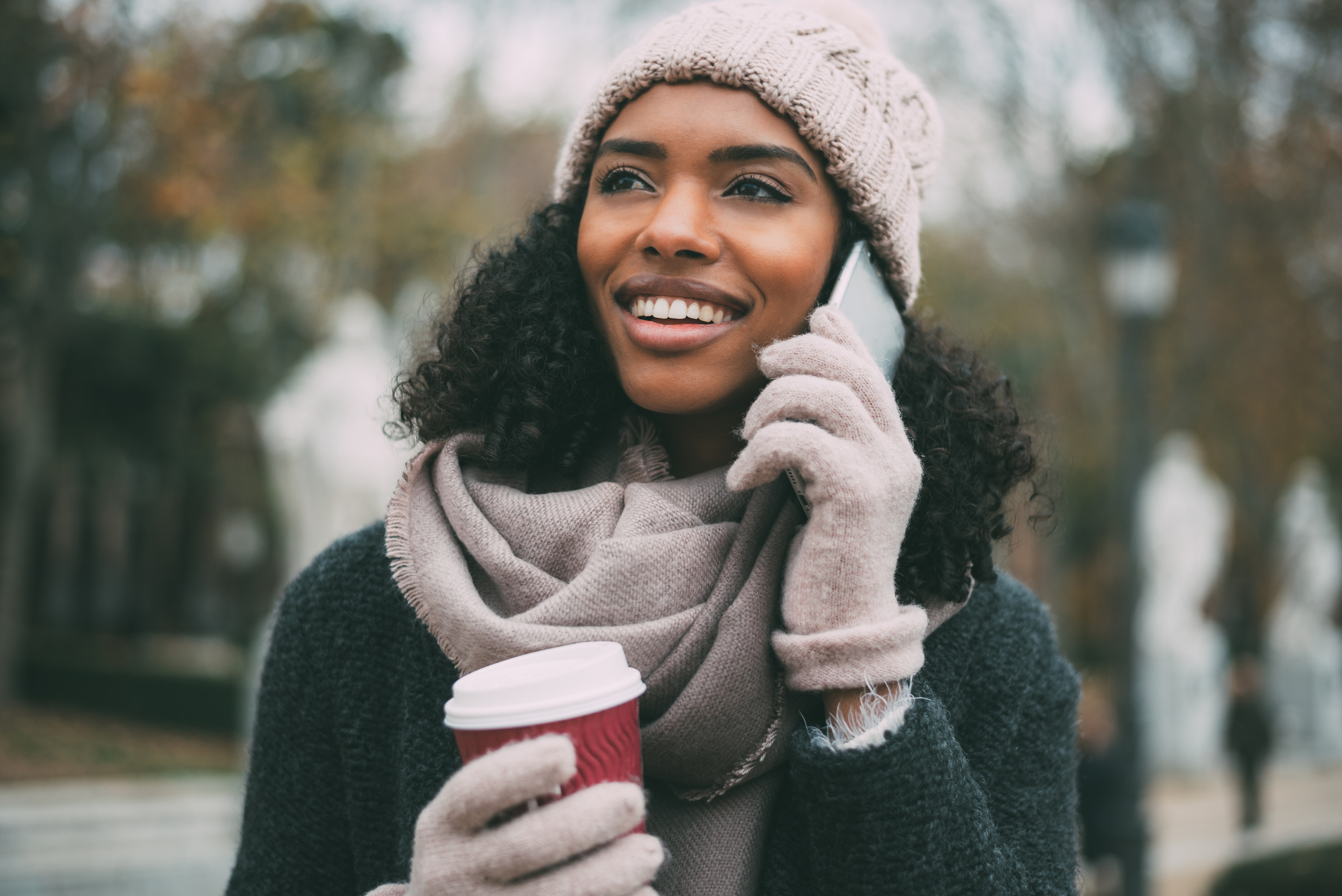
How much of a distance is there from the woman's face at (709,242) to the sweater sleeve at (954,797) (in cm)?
53

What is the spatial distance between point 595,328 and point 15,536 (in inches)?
544

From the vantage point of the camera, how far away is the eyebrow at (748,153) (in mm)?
1600

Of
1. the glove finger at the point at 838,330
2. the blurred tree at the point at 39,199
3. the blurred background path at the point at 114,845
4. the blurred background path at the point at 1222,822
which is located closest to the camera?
the glove finger at the point at 838,330

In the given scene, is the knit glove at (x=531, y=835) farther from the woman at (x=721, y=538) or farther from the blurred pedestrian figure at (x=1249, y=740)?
the blurred pedestrian figure at (x=1249, y=740)

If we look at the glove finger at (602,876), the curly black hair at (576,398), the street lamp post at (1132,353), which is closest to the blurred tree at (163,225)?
the street lamp post at (1132,353)

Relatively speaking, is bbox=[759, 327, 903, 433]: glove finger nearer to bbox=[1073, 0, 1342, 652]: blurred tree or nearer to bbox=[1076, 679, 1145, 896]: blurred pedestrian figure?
bbox=[1076, 679, 1145, 896]: blurred pedestrian figure

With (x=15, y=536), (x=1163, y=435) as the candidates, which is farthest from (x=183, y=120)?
(x=1163, y=435)

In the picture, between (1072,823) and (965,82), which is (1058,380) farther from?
(1072,823)

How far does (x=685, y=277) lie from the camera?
1.59m

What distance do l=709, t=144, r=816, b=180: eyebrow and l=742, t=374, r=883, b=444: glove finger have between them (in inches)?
15.4

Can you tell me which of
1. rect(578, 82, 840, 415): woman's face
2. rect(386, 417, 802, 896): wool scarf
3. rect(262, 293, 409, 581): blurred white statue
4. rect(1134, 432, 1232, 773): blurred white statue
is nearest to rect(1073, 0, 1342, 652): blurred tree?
rect(1134, 432, 1232, 773): blurred white statue

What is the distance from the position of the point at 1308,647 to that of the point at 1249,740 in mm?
6346

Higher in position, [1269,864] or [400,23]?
[400,23]

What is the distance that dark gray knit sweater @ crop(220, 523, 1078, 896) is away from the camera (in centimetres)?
156
